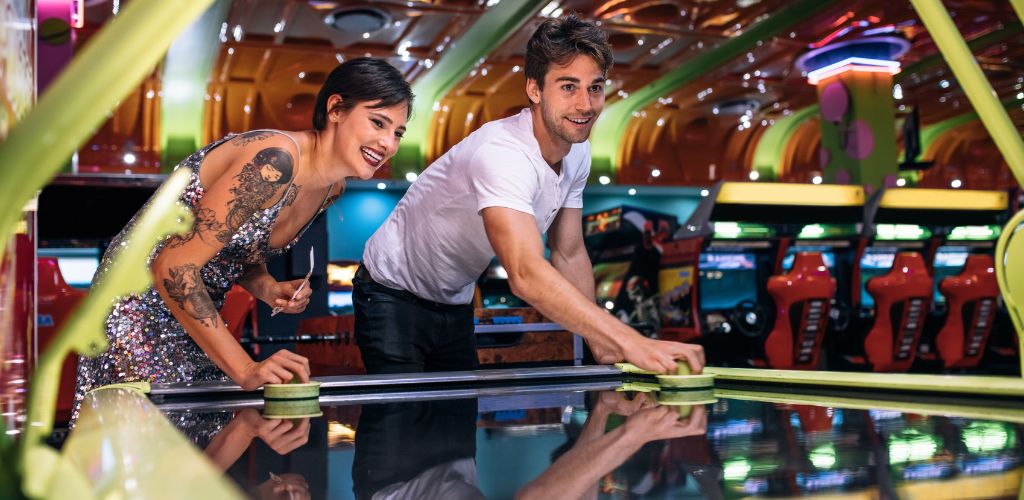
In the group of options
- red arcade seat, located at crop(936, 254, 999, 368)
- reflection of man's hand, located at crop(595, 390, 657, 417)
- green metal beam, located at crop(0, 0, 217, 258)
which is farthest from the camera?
red arcade seat, located at crop(936, 254, 999, 368)

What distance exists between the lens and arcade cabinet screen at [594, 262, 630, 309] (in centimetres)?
739

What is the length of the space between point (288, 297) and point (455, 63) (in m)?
8.45

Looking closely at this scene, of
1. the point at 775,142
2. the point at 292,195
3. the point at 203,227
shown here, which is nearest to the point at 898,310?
the point at 292,195

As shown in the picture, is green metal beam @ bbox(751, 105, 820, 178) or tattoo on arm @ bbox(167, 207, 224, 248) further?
green metal beam @ bbox(751, 105, 820, 178)

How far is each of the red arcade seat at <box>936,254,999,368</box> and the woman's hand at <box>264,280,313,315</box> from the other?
6.58m

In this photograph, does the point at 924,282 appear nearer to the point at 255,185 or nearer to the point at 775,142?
the point at 255,185

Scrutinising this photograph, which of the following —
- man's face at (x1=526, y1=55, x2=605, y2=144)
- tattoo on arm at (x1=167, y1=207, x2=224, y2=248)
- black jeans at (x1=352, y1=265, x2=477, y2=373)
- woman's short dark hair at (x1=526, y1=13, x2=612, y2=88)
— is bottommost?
black jeans at (x1=352, y1=265, x2=477, y2=373)

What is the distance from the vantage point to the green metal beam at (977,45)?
369 inches

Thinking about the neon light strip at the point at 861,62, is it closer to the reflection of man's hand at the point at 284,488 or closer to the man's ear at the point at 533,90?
the man's ear at the point at 533,90

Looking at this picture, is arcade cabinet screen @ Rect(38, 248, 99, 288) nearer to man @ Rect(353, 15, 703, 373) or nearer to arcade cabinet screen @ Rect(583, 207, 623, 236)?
arcade cabinet screen @ Rect(583, 207, 623, 236)

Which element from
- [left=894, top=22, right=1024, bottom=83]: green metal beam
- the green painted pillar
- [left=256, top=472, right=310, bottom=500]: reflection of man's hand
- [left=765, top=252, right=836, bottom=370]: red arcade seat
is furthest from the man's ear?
[left=894, top=22, right=1024, bottom=83]: green metal beam

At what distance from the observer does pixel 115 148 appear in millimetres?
10812

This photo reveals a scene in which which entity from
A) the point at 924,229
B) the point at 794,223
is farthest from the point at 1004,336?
the point at 794,223

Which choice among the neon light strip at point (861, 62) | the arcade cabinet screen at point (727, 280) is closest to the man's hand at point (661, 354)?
the arcade cabinet screen at point (727, 280)
